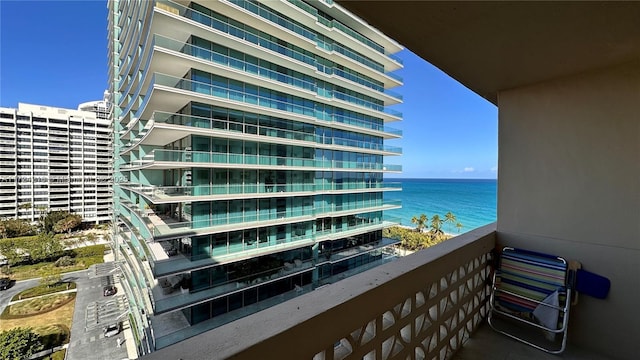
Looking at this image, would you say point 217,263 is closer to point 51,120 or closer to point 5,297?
point 5,297

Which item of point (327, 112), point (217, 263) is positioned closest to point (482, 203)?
point (327, 112)

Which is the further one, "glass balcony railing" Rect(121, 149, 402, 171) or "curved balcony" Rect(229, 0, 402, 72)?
"curved balcony" Rect(229, 0, 402, 72)

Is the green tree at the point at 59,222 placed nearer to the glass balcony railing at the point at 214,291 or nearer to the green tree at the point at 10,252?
the green tree at the point at 10,252

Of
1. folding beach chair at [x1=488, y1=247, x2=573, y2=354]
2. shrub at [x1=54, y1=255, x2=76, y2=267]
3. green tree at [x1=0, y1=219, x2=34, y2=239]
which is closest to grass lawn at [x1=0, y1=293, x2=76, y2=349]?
shrub at [x1=54, y1=255, x2=76, y2=267]

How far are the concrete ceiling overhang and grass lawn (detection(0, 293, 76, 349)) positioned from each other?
48.2ft

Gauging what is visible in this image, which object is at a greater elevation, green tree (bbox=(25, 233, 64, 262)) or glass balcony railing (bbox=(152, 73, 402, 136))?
glass balcony railing (bbox=(152, 73, 402, 136))

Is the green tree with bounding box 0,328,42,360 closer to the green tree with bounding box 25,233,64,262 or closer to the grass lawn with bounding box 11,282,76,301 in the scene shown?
the grass lawn with bounding box 11,282,76,301

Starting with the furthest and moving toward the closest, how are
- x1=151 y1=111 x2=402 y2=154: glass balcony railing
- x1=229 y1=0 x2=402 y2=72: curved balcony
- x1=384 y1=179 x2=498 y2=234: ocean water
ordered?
x1=384 y1=179 x2=498 y2=234: ocean water → x1=229 y1=0 x2=402 y2=72: curved balcony → x1=151 y1=111 x2=402 y2=154: glass balcony railing

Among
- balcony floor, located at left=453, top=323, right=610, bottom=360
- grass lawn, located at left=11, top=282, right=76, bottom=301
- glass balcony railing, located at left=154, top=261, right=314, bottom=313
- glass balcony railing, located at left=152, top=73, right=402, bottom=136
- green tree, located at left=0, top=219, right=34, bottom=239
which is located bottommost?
grass lawn, located at left=11, top=282, right=76, bottom=301

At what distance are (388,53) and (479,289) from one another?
1330cm

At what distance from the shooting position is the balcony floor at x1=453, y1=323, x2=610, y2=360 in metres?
1.37

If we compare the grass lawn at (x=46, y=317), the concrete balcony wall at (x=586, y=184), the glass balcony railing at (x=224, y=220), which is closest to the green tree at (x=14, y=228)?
the grass lawn at (x=46, y=317)

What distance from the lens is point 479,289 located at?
1526 millimetres

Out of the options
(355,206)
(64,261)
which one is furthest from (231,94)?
(64,261)
